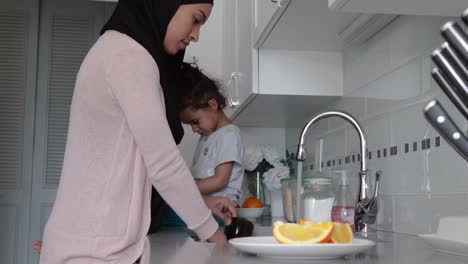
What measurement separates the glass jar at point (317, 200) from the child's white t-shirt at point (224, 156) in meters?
0.41

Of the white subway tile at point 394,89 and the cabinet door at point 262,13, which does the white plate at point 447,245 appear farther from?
the cabinet door at point 262,13

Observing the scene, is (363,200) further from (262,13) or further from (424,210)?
(262,13)

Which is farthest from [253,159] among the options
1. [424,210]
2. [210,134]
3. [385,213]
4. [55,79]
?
[55,79]

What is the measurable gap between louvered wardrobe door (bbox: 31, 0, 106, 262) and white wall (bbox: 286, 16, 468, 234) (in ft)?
7.18

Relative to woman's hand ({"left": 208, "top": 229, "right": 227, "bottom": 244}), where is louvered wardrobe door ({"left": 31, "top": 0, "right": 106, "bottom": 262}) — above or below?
above

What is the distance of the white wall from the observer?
44.6 inches

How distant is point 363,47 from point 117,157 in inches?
34.7

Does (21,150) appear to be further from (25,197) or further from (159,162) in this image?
(159,162)

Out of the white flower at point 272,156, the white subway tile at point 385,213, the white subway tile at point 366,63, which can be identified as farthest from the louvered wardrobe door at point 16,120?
the white subway tile at point 385,213

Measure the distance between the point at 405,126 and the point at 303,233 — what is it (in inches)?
22.4

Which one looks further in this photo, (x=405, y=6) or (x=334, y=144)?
(x=334, y=144)

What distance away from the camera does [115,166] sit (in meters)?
1.13

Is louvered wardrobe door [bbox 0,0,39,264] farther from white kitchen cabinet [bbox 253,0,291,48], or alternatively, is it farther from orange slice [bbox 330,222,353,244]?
orange slice [bbox 330,222,353,244]

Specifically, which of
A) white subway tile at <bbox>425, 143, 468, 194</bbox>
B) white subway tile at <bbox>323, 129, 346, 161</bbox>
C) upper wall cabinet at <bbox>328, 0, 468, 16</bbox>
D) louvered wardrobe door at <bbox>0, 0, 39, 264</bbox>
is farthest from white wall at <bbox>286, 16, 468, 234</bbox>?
louvered wardrobe door at <bbox>0, 0, 39, 264</bbox>
